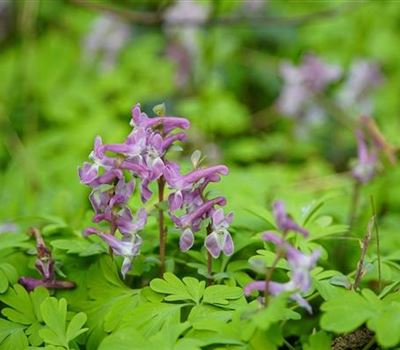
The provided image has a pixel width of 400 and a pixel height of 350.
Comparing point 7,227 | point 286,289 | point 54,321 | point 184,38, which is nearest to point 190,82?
point 184,38

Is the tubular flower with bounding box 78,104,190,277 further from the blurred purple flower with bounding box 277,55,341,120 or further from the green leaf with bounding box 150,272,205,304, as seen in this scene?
the blurred purple flower with bounding box 277,55,341,120

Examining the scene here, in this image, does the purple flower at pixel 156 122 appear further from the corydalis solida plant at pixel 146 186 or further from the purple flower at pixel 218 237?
the purple flower at pixel 218 237

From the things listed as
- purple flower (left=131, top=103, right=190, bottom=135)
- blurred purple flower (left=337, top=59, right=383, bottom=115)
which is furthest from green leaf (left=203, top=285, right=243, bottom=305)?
blurred purple flower (left=337, top=59, right=383, bottom=115)

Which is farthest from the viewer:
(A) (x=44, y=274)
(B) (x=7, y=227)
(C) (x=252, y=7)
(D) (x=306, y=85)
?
(C) (x=252, y=7)

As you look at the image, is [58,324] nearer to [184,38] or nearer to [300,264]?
[300,264]

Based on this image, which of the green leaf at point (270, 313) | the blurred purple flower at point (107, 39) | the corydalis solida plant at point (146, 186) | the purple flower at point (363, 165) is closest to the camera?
the green leaf at point (270, 313)

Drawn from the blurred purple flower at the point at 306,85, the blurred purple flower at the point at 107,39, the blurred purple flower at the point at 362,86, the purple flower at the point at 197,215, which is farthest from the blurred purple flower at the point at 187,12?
the purple flower at the point at 197,215
